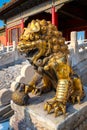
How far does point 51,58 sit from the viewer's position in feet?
7.19

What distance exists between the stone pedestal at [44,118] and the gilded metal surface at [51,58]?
0.31 ft

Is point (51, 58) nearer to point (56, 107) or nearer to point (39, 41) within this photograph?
point (39, 41)

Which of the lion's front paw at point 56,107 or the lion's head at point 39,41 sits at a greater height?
the lion's head at point 39,41

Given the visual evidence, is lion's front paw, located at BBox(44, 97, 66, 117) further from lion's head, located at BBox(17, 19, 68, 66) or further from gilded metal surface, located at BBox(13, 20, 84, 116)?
lion's head, located at BBox(17, 19, 68, 66)

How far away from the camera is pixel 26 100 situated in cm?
232

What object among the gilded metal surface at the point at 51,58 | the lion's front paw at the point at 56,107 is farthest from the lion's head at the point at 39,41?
the lion's front paw at the point at 56,107

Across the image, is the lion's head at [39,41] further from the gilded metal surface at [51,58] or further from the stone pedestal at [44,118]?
the stone pedestal at [44,118]

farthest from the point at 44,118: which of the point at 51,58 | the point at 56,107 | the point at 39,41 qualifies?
the point at 39,41

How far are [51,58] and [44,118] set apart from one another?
692mm

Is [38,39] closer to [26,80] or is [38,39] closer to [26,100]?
[26,100]

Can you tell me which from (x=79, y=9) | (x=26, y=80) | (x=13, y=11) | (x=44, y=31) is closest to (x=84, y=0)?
(x=79, y=9)

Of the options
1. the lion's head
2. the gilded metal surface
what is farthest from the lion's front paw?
the lion's head

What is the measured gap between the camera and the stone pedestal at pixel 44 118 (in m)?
1.96

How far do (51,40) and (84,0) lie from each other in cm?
835
